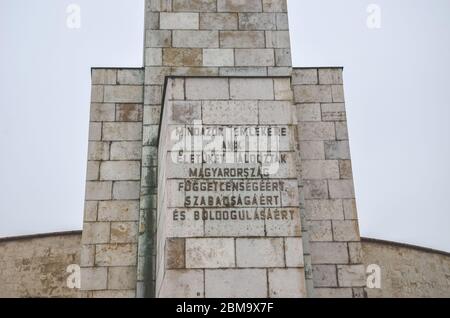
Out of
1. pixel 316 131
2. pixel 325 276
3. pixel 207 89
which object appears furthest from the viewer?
pixel 316 131

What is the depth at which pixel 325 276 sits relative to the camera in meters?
9.12

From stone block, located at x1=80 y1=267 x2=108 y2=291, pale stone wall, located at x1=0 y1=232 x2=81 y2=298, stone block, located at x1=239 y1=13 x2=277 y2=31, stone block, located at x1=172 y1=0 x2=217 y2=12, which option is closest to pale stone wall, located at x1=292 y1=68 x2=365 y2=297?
stone block, located at x1=239 y1=13 x2=277 y2=31

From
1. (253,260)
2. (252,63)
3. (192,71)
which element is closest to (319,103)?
(252,63)

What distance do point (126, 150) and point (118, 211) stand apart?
109 centimetres

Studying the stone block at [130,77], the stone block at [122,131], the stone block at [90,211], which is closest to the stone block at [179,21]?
the stone block at [130,77]

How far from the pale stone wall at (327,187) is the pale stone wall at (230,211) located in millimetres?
1771

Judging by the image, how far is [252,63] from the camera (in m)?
10.5

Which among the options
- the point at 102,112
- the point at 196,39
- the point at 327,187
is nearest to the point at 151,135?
the point at 102,112

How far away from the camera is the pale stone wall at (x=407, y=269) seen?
23.5m

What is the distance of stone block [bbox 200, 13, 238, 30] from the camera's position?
1070 cm

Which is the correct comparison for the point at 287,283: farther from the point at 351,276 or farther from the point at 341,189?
the point at 341,189

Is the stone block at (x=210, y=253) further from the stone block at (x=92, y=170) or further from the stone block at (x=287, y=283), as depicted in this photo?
the stone block at (x=92, y=170)

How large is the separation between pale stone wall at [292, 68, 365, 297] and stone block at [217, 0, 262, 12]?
1.46 metres

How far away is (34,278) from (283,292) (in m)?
17.0
